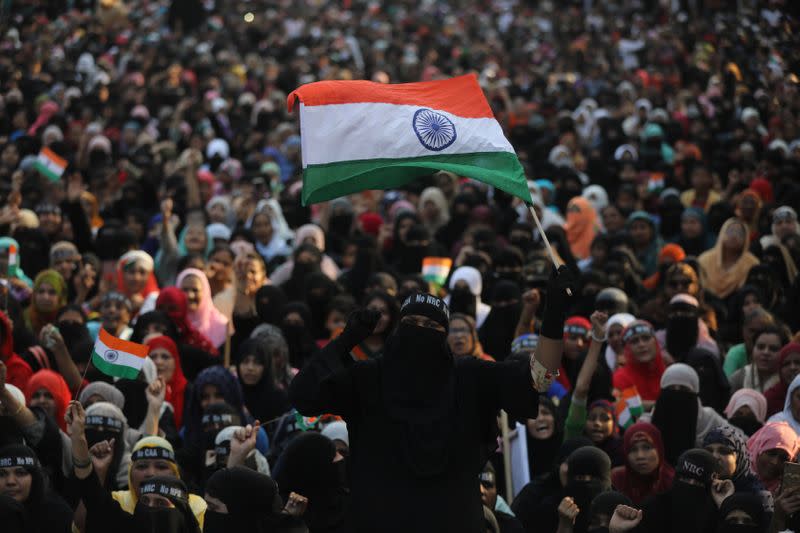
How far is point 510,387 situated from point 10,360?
4.23 metres

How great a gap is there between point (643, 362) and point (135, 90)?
43.0ft

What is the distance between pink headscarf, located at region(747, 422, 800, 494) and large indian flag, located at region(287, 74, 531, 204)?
194 cm

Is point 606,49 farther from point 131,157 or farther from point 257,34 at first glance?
point 131,157

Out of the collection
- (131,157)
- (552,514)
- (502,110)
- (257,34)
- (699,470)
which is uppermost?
(699,470)

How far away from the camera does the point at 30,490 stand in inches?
257

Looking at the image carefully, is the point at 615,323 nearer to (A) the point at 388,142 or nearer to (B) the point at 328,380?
(A) the point at 388,142

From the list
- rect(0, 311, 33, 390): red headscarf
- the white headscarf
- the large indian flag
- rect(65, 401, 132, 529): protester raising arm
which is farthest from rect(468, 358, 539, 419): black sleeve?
the white headscarf

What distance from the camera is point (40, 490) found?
259 inches

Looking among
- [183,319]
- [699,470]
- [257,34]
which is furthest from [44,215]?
[257,34]

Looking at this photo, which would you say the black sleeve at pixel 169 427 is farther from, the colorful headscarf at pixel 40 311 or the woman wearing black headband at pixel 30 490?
the colorful headscarf at pixel 40 311

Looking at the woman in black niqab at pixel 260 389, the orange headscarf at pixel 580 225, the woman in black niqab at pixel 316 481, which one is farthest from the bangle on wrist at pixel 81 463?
the orange headscarf at pixel 580 225

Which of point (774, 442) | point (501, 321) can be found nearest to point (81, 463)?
point (774, 442)

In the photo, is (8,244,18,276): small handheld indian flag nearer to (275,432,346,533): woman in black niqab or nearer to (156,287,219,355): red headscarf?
(156,287,219,355): red headscarf

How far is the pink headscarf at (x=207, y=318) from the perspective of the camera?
1021cm
